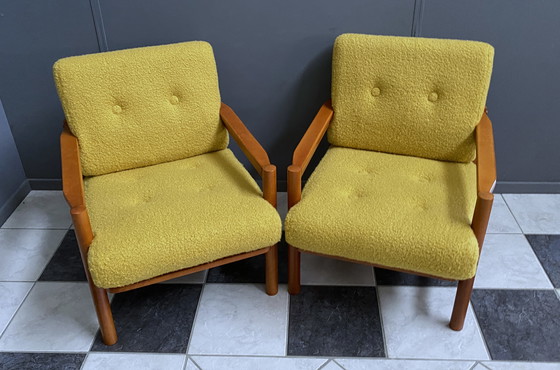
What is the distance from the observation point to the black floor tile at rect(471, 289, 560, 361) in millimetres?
1634

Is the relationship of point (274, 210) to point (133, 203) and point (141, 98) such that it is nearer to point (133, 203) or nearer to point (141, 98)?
point (133, 203)

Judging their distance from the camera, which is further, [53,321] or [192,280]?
[192,280]

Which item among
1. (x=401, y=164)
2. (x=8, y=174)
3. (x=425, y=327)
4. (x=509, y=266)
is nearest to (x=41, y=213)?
(x=8, y=174)

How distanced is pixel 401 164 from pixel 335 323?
645 mm

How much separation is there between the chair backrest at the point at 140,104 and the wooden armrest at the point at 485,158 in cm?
97

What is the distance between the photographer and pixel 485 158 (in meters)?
1.67

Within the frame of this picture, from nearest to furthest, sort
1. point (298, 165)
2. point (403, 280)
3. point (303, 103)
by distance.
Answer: point (298, 165) → point (403, 280) → point (303, 103)

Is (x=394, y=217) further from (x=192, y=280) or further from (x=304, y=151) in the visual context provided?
(x=192, y=280)

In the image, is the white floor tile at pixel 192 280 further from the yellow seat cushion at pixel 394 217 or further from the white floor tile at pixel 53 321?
the yellow seat cushion at pixel 394 217

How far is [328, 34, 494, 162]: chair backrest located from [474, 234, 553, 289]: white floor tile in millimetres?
441

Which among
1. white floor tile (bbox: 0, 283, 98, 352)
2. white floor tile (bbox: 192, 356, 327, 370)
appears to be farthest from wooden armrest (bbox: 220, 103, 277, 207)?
white floor tile (bbox: 0, 283, 98, 352)

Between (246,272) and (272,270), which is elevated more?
(272,270)

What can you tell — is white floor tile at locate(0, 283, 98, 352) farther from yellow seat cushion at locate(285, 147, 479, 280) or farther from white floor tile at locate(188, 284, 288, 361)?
yellow seat cushion at locate(285, 147, 479, 280)

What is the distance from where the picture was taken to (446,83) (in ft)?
6.06
